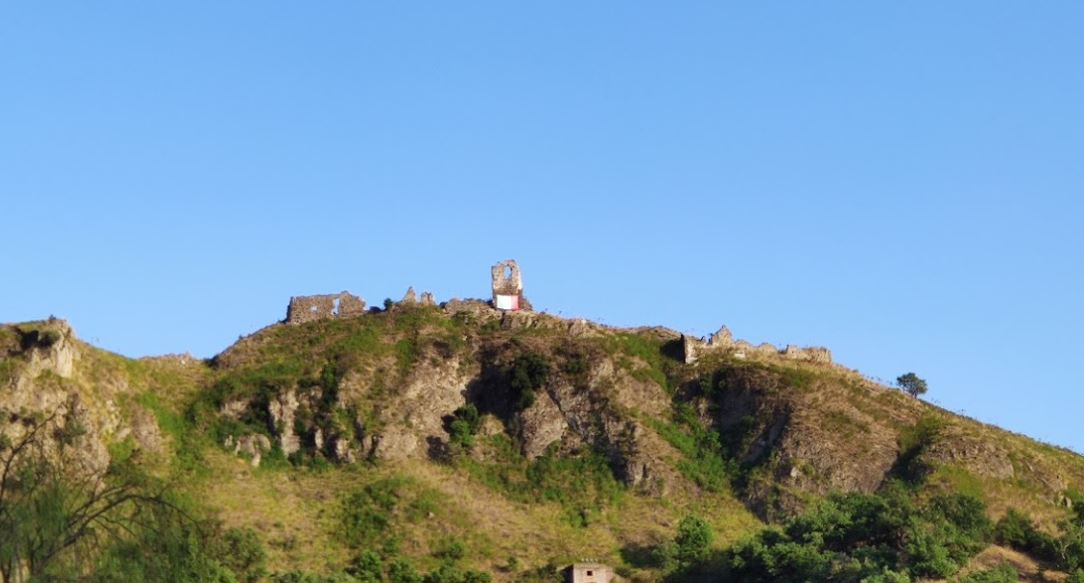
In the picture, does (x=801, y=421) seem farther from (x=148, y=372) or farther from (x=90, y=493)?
(x=90, y=493)

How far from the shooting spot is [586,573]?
102m

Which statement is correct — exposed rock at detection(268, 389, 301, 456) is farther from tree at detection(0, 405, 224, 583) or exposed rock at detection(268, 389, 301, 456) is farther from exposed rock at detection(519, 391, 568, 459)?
tree at detection(0, 405, 224, 583)

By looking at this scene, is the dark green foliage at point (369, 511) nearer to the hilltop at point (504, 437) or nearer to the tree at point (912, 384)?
the hilltop at point (504, 437)

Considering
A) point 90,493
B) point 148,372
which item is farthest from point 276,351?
point 90,493

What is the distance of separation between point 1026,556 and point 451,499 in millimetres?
A: 35080

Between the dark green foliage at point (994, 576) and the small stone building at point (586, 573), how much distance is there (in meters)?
19.8

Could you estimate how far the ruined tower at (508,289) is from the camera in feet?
441

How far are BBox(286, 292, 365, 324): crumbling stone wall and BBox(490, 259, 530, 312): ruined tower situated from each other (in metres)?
10.2

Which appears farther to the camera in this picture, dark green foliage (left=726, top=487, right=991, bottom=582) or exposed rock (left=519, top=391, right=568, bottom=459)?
exposed rock (left=519, top=391, right=568, bottom=459)

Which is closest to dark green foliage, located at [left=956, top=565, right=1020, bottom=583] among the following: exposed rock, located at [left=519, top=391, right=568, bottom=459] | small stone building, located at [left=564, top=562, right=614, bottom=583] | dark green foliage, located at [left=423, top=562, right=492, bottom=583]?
small stone building, located at [left=564, top=562, right=614, bottom=583]

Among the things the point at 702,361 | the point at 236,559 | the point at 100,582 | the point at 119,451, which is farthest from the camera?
the point at 702,361

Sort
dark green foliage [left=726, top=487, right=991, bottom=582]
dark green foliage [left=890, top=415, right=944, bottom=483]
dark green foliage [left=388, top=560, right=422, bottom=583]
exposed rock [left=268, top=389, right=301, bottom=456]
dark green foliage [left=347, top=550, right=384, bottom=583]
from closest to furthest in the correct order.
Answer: dark green foliage [left=726, top=487, right=991, bottom=582] → dark green foliage [left=388, top=560, right=422, bottom=583] → dark green foliage [left=347, top=550, right=384, bottom=583] → dark green foliage [left=890, top=415, right=944, bottom=483] → exposed rock [left=268, top=389, right=301, bottom=456]

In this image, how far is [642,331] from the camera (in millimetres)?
133625

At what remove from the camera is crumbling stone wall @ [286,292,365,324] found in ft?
437
